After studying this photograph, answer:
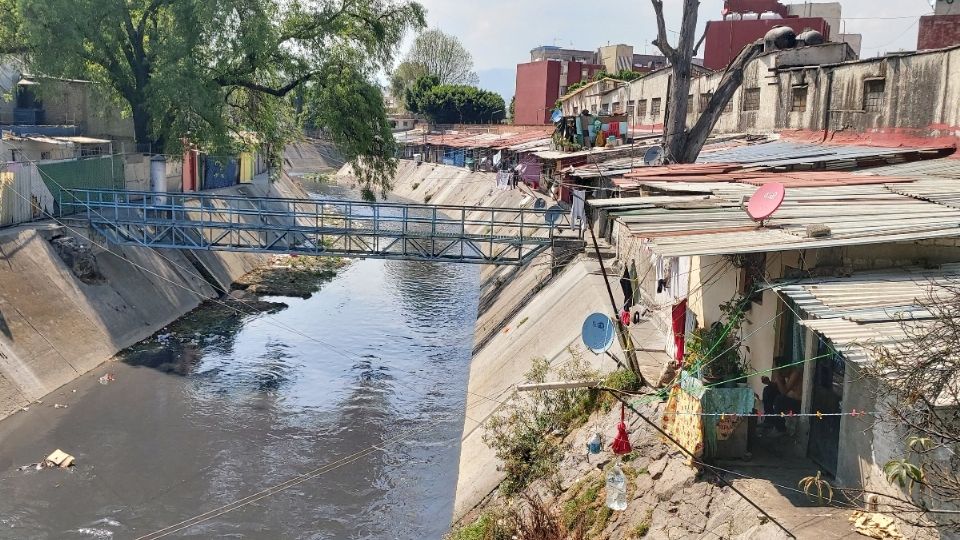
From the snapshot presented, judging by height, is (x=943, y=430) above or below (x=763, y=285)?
below

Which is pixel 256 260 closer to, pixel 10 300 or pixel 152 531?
pixel 10 300

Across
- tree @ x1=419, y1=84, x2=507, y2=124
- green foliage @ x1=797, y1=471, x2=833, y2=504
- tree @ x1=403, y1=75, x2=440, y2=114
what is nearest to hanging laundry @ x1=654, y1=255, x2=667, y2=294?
green foliage @ x1=797, y1=471, x2=833, y2=504

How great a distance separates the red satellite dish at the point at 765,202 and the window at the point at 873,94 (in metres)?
14.2

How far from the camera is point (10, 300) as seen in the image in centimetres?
2156

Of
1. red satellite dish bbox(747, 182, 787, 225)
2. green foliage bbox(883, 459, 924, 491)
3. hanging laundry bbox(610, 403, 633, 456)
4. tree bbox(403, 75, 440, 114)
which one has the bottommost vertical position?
hanging laundry bbox(610, 403, 633, 456)

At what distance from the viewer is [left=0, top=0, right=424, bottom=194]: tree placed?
1106 inches

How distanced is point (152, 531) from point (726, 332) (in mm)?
10758

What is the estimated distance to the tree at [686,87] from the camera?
74.0ft

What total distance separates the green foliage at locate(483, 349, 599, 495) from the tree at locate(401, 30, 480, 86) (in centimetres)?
9668

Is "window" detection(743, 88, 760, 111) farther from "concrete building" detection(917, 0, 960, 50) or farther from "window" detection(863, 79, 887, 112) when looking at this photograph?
"window" detection(863, 79, 887, 112)

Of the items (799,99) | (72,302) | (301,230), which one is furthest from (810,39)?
(72,302)

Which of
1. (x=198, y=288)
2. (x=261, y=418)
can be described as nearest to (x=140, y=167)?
(x=198, y=288)

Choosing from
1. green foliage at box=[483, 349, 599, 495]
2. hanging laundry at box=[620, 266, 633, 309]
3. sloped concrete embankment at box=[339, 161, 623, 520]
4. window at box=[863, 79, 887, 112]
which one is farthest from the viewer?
window at box=[863, 79, 887, 112]

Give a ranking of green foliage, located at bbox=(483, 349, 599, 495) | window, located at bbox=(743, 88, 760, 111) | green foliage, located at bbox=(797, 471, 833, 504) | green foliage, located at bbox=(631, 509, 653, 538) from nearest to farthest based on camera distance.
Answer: green foliage, located at bbox=(797, 471, 833, 504), green foliage, located at bbox=(631, 509, 653, 538), green foliage, located at bbox=(483, 349, 599, 495), window, located at bbox=(743, 88, 760, 111)
